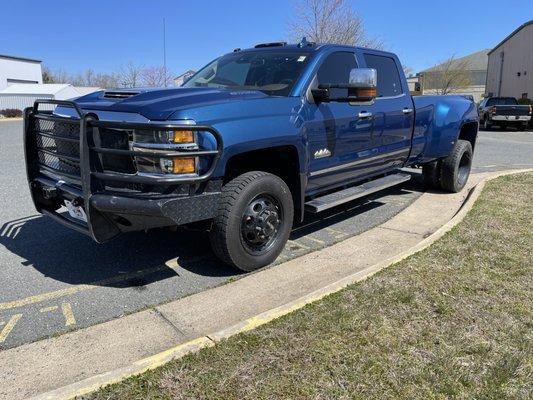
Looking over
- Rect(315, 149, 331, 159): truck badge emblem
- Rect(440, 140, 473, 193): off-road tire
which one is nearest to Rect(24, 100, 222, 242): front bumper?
Rect(315, 149, 331, 159): truck badge emblem

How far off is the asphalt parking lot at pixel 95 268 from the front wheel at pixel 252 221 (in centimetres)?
26

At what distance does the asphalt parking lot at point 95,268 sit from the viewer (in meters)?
3.44

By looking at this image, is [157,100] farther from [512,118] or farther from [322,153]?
[512,118]

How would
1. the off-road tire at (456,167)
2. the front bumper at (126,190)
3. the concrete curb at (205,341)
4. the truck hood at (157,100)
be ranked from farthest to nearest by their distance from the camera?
the off-road tire at (456,167) → the truck hood at (157,100) → the front bumper at (126,190) → the concrete curb at (205,341)

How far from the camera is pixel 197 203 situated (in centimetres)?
354

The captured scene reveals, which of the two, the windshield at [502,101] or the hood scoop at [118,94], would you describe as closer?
the hood scoop at [118,94]

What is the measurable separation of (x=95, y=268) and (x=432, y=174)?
5.33m

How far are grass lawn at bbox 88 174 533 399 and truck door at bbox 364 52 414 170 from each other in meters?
1.95

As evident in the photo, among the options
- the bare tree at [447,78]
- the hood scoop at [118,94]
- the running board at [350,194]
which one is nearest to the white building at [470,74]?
the bare tree at [447,78]

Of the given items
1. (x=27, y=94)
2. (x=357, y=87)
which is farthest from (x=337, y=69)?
(x=27, y=94)

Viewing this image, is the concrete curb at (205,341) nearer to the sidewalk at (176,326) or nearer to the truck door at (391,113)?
the sidewalk at (176,326)

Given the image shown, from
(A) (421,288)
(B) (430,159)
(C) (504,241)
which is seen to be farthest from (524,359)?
(B) (430,159)

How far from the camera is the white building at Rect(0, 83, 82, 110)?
48787mm

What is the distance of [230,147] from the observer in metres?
3.63
